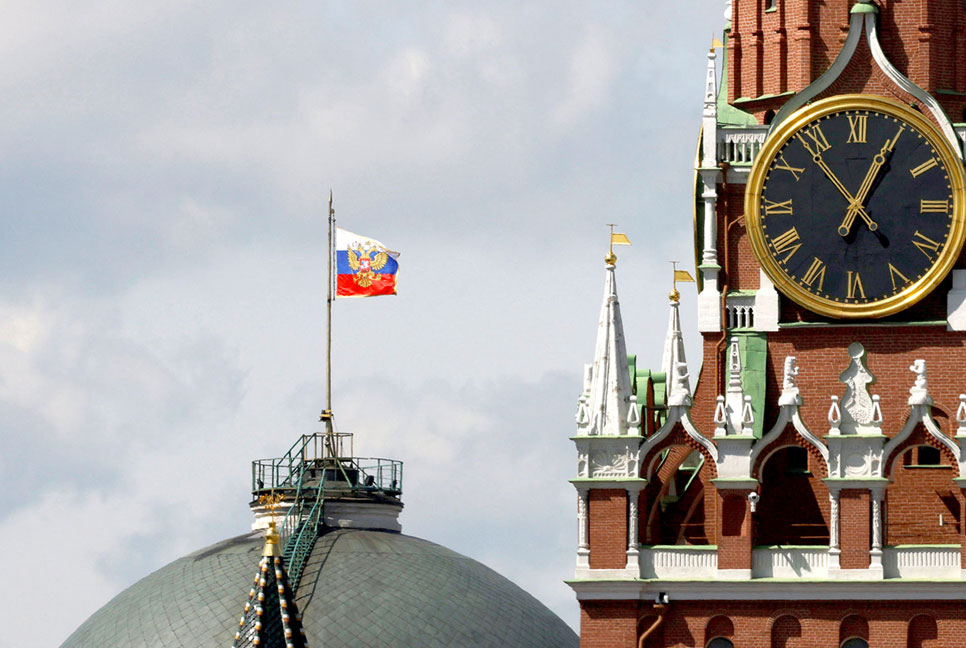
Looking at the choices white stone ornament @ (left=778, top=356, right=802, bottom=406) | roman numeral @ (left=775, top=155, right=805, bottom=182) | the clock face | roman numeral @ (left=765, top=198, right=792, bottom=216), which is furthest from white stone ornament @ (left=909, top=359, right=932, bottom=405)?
roman numeral @ (left=775, top=155, right=805, bottom=182)

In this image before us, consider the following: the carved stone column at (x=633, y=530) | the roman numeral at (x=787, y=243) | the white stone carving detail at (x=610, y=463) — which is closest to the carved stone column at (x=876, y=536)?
the carved stone column at (x=633, y=530)

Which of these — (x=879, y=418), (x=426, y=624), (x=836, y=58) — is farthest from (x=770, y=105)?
(x=426, y=624)

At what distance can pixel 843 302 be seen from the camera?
107562 millimetres

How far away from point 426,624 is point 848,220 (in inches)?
1228

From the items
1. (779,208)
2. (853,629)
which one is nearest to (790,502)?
(853,629)

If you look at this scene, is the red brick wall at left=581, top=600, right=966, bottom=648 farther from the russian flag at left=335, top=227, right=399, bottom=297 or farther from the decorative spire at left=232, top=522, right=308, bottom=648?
the russian flag at left=335, top=227, right=399, bottom=297

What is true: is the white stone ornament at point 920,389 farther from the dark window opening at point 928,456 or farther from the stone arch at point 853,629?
the stone arch at point 853,629

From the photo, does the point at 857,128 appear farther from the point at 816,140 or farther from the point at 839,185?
the point at 839,185

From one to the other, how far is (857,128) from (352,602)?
31.9 meters

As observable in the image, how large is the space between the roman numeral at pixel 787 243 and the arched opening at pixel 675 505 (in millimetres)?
5958

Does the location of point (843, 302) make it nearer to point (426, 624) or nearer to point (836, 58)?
point (836, 58)

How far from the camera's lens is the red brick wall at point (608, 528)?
346 feet

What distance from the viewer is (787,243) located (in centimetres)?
10800

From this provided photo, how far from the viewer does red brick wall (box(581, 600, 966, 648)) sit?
10419 centimetres
